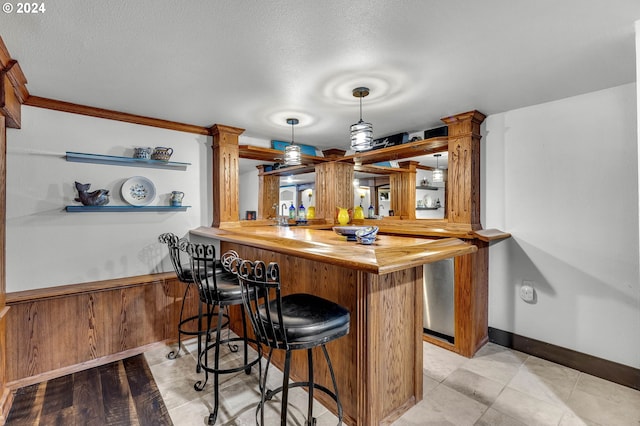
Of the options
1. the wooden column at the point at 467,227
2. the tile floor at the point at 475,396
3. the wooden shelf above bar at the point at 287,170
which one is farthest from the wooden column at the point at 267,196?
the wooden column at the point at 467,227

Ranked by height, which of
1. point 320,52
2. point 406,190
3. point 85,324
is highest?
point 320,52

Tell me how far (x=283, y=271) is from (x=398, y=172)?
3.36 metres

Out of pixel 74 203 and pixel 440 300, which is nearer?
pixel 74 203

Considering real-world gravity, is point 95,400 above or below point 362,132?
below

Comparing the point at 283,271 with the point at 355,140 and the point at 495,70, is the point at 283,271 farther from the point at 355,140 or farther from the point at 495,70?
the point at 495,70

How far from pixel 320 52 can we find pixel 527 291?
8.66 ft

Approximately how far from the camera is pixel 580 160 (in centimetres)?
242

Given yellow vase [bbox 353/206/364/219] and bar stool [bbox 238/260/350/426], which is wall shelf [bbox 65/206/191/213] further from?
yellow vase [bbox 353/206/364/219]

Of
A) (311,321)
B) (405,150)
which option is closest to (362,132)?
(405,150)

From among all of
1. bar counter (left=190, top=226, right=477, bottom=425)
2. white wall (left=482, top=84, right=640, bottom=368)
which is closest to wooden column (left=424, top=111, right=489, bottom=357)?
white wall (left=482, top=84, right=640, bottom=368)

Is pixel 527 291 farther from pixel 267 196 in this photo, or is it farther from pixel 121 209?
pixel 121 209

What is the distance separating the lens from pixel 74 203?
2562 mm

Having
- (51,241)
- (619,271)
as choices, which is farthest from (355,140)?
(51,241)

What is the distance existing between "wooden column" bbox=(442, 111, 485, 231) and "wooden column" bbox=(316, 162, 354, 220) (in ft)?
5.33
